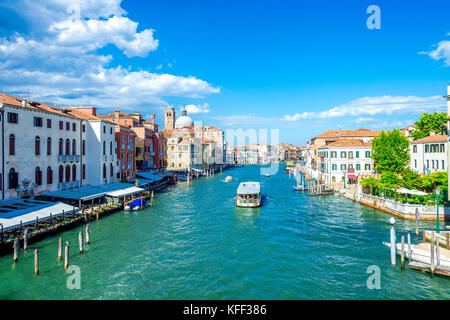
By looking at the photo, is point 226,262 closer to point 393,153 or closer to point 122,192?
point 122,192

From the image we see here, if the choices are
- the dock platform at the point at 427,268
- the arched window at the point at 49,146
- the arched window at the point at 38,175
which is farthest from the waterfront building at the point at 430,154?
the arched window at the point at 38,175

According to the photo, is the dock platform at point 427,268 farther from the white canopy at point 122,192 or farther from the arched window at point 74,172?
the arched window at point 74,172

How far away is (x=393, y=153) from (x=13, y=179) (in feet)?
131

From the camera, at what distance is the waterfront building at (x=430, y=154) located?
32469mm

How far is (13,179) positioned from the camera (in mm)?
22797

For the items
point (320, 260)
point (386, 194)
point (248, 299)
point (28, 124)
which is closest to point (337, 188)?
point (386, 194)

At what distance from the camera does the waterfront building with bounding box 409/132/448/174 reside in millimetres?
32469

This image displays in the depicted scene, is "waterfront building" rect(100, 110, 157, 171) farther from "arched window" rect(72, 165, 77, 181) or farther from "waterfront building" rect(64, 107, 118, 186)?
"arched window" rect(72, 165, 77, 181)

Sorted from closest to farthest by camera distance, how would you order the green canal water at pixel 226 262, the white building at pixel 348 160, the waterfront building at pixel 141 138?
the green canal water at pixel 226 262
the white building at pixel 348 160
the waterfront building at pixel 141 138

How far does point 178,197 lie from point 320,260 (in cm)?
2736

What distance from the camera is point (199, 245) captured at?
20.2m

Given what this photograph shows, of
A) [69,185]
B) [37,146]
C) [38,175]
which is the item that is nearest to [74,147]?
[69,185]

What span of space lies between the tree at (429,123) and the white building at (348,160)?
7.80m
